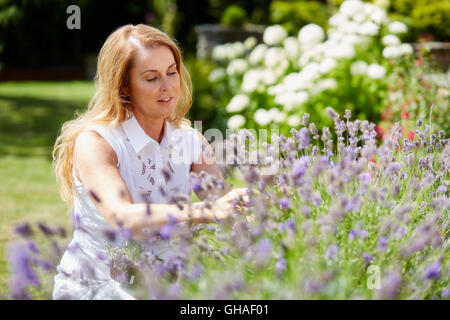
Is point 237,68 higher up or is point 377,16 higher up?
point 377,16

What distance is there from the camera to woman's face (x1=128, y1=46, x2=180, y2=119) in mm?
2312

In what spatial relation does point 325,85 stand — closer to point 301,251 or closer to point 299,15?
point 301,251

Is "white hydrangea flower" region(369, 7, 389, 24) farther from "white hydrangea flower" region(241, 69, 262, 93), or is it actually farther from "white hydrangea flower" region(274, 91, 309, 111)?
"white hydrangea flower" region(241, 69, 262, 93)

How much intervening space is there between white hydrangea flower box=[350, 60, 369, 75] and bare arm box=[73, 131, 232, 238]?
350cm

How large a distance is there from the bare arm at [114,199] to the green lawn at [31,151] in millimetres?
178

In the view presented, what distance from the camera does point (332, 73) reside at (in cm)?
525

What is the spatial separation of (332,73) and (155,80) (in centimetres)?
322

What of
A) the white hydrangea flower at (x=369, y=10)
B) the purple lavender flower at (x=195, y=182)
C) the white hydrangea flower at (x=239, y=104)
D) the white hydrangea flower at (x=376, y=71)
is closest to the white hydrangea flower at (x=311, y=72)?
the white hydrangea flower at (x=376, y=71)

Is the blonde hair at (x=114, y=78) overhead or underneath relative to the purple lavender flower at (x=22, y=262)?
overhead

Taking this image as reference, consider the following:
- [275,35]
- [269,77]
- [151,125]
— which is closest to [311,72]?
[269,77]

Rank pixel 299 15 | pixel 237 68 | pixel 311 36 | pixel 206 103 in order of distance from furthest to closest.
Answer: pixel 299 15
pixel 206 103
pixel 237 68
pixel 311 36

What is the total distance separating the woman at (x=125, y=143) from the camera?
2137mm

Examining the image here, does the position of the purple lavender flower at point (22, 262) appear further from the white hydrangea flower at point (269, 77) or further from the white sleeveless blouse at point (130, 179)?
the white hydrangea flower at point (269, 77)
